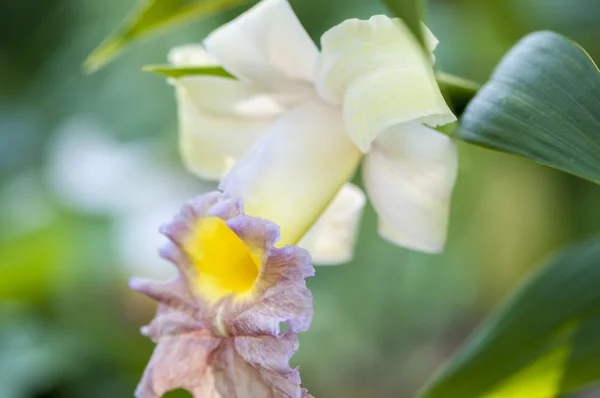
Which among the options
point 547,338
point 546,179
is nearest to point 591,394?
point 546,179

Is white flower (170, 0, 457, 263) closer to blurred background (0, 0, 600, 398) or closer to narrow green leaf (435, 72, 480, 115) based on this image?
narrow green leaf (435, 72, 480, 115)

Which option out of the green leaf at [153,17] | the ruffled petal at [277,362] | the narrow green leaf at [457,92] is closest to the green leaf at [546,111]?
the narrow green leaf at [457,92]

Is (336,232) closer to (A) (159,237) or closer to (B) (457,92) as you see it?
(B) (457,92)

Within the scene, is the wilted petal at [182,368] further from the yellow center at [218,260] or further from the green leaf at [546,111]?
the green leaf at [546,111]

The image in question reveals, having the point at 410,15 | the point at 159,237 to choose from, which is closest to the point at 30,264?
the point at 159,237

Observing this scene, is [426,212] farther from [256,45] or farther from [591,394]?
[591,394]

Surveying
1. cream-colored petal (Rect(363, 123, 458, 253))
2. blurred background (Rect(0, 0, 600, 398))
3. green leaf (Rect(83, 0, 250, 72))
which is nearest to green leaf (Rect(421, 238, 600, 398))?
cream-colored petal (Rect(363, 123, 458, 253))
